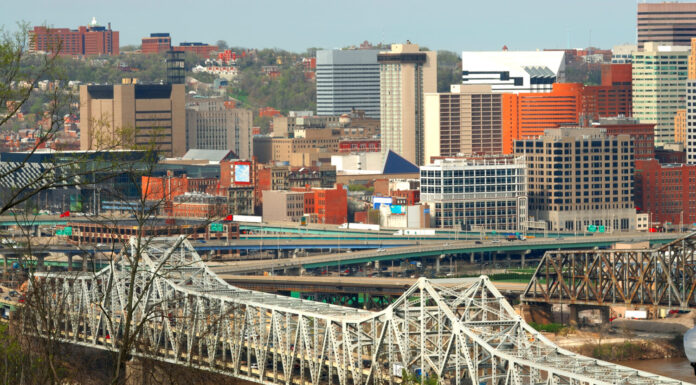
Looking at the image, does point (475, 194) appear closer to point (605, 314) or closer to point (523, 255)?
point (523, 255)

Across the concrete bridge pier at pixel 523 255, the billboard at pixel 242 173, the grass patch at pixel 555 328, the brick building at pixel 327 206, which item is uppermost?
the billboard at pixel 242 173

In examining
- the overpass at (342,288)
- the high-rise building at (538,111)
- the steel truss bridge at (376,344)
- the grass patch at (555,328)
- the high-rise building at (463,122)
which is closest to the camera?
the steel truss bridge at (376,344)

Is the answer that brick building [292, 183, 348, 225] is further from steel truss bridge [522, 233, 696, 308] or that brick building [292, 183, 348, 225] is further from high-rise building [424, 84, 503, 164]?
steel truss bridge [522, 233, 696, 308]

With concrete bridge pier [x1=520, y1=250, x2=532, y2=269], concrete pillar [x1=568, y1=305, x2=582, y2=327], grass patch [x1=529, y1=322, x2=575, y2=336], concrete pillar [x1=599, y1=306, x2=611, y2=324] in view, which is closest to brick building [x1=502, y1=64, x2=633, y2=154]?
concrete bridge pier [x1=520, y1=250, x2=532, y2=269]

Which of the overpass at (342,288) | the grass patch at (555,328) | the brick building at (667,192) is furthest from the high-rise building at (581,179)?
the grass patch at (555,328)

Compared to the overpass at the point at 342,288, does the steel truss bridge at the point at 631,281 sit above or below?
above

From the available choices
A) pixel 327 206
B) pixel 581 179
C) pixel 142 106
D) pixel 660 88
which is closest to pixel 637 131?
pixel 581 179

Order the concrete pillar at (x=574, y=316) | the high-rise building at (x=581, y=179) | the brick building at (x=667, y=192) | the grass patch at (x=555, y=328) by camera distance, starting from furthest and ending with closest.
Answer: the brick building at (x=667, y=192), the high-rise building at (x=581, y=179), the concrete pillar at (x=574, y=316), the grass patch at (x=555, y=328)

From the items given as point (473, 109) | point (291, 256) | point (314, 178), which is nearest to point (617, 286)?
point (291, 256)

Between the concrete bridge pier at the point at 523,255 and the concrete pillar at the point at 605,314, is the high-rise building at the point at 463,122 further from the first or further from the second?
the concrete pillar at the point at 605,314
